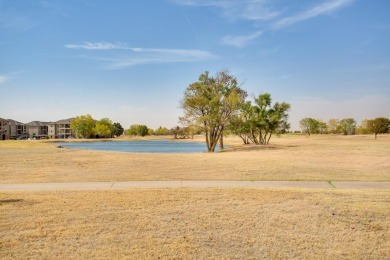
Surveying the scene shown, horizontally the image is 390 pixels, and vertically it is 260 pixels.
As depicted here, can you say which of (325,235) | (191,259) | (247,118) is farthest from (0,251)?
(247,118)

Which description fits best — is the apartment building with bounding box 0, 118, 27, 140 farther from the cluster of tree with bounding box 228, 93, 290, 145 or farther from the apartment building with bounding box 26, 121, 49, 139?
the cluster of tree with bounding box 228, 93, 290, 145

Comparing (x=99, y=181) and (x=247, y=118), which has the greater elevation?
(x=247, y=118)

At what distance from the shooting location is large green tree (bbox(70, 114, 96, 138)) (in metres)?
134

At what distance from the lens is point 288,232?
21.2ft

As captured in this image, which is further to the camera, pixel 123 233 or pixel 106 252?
pixel 123 233

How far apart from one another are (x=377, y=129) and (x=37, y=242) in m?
83.4

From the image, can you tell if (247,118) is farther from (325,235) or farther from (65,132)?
(65,132)

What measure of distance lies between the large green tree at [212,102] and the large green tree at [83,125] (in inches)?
3937

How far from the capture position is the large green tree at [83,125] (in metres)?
134

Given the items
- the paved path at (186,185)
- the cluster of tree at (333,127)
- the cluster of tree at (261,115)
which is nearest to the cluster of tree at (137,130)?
the cluster of tree at (333,127)

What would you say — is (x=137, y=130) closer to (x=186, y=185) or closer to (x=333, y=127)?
(x=333, y=127)

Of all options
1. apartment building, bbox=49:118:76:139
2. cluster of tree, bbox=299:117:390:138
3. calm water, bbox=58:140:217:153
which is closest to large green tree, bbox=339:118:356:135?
cluster of tree, bbox=299:117:390:138

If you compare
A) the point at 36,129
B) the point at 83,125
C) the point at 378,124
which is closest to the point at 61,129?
the point at 36,129

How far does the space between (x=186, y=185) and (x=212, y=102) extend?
2993 cm
